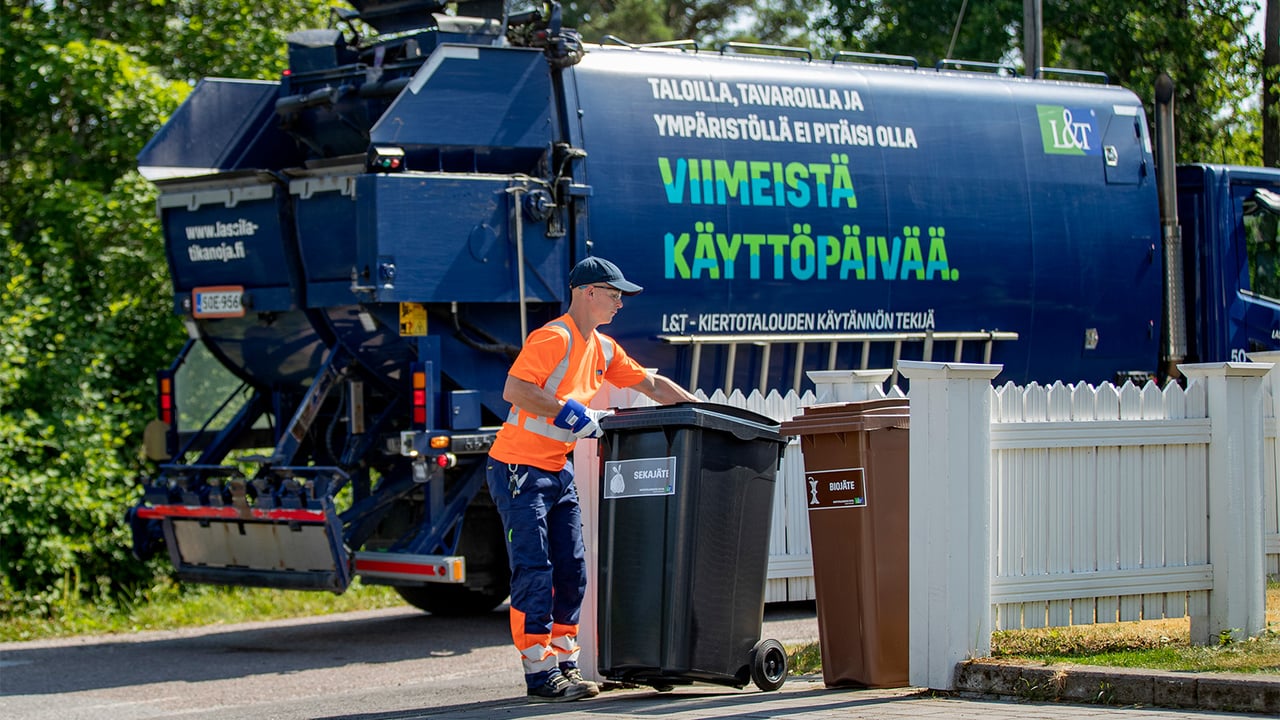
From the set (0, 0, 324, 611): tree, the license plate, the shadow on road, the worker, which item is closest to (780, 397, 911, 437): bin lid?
the worker

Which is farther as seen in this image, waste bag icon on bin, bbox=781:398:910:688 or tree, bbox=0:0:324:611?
tree, bbox=0:0:324:611

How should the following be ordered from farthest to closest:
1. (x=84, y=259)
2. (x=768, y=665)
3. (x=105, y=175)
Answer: (x=105, y=175) → (x=84, y=259) → (x=768, y=665)

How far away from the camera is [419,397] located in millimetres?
10023

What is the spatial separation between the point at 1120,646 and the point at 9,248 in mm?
8518

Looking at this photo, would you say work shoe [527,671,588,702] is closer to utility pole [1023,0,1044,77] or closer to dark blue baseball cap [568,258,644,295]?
dark blue baseball cap [568,258,644,295]

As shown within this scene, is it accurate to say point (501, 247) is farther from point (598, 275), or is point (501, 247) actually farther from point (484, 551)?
point (598, 275)

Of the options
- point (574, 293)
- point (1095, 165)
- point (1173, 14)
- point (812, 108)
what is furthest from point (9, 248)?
point (1173, 14)

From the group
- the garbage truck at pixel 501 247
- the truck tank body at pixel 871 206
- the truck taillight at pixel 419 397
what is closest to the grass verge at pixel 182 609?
the garbage truck at pixel 501 247

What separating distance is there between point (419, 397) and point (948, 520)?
403 centimetres

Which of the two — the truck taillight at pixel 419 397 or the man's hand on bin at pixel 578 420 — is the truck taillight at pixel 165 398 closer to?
the truck taillight at pixel 419 397

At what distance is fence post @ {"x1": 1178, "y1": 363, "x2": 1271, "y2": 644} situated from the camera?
7.67 meters

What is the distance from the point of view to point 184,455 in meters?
11.5

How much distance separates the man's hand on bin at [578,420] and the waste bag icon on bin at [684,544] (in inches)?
2.0

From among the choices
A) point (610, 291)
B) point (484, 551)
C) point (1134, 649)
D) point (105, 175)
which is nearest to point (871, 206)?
point (484, 551)
